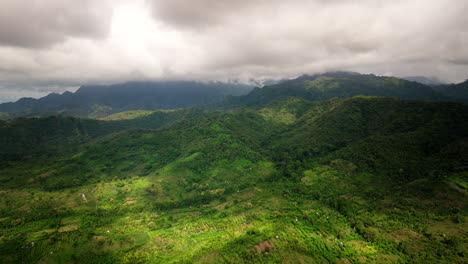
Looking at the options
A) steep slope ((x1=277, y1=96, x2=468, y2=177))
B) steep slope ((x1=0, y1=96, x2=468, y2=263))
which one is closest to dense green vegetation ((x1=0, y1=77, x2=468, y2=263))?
steep slope ((x1=0, y1=96, x2=468, y2=263))

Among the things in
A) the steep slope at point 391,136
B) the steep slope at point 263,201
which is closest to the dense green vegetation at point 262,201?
the steep slope at point 263,201

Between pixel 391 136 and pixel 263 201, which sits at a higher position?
pixel 391 136

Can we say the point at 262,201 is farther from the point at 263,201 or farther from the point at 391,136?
the point at 391,136

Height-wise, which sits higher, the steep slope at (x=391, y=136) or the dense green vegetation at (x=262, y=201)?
the steep slope at (x=391, y=136)

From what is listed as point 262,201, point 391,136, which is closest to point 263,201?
point 262,201

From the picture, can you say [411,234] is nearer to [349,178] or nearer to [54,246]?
[349,178]

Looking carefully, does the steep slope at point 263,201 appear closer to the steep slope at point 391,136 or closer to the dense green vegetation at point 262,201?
the dense green vegetation at point 262,201

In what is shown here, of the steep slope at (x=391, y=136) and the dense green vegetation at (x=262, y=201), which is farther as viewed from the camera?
the steep slope at (x=391, y=136)

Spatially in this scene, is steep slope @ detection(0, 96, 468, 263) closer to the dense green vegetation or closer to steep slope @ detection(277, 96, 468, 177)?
the dense green vegetation

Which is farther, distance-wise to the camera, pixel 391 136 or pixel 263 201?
pixel 391 136
